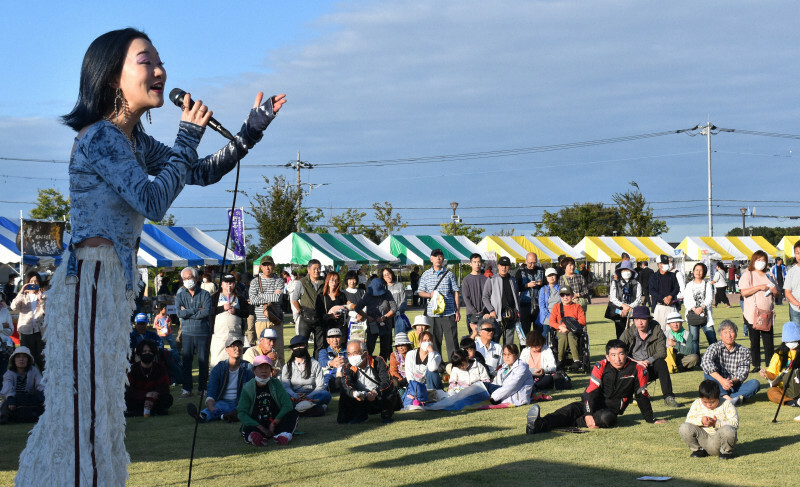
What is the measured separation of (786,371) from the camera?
9.84 m

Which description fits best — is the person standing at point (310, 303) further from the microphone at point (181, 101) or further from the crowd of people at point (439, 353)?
the microphone at point (181, 101)

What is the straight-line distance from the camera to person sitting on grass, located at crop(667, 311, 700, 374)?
13391mm

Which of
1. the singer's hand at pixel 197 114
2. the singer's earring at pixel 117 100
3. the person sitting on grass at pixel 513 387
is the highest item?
the singer's earring at pixel 117 100

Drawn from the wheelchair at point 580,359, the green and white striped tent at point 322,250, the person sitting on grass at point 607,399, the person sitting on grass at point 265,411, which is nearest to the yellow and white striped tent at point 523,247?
the green and white striped tent at point 322,250

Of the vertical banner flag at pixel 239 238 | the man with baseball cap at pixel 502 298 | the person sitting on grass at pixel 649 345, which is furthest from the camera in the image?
the vertical banner flag at pixel 239 238

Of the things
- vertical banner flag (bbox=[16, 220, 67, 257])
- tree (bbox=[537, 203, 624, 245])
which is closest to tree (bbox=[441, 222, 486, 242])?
tree (bbox=[537, 203, 624, 245])

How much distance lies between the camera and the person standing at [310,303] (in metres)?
13.6

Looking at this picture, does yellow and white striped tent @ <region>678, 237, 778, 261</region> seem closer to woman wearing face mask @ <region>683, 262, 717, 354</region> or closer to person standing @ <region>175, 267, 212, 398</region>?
woman wearing face mask @ <region>683, 262, 717, 354</region>

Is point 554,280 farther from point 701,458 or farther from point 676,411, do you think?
point 701,458

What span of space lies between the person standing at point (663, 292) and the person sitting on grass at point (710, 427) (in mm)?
7008

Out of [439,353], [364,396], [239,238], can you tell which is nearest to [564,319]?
[439,353]

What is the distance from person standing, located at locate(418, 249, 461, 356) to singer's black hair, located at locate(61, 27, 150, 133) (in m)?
10.8

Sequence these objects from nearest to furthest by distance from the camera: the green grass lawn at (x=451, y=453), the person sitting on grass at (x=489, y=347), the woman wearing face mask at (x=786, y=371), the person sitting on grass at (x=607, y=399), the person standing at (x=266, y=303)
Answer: the green grass lawn at (x=451, y=453)
the person sitting on grass at (x=607, y=399)
the woman wearing face mask at (x=786, y=371)
the person sitting on grass at (x=489, y=347)
the person standing at (x=266, y=303)

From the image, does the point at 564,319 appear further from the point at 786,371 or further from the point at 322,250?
the point at 322,250
